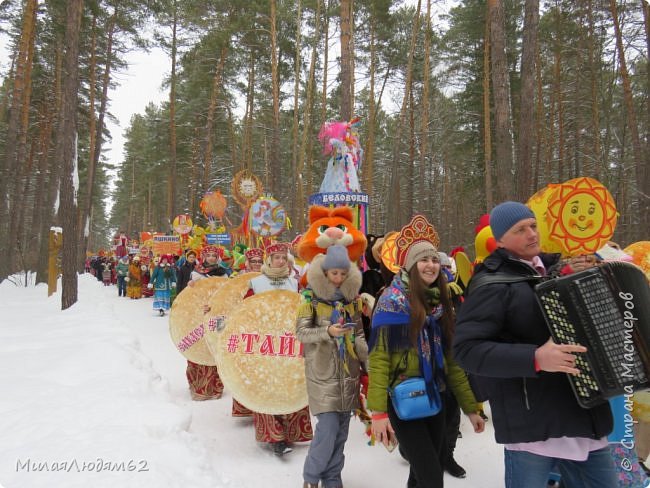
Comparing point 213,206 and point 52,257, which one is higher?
point 213,206

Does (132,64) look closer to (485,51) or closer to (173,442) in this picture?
(485,51)

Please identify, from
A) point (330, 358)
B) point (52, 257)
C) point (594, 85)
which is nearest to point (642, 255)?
point (330, 358)

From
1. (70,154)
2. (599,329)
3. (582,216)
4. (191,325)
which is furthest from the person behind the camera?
(70,154)

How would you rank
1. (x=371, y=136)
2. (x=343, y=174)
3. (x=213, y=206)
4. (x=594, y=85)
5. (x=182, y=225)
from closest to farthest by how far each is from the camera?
1. (x=343, y=174)
2. (x=594, y=85)
3. (x=213, y=206)
4. (x=182, y=225)
5. (x=371, y=136)

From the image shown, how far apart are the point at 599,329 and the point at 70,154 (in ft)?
42.2

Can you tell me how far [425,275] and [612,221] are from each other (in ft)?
4.57

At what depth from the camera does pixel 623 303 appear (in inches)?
63.5

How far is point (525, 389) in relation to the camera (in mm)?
1736

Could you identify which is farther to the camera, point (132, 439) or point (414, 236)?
point (132, 439)

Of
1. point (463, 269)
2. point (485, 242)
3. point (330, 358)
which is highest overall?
point (485, 242)

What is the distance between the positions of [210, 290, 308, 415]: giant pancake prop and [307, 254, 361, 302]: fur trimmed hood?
34.5 inches

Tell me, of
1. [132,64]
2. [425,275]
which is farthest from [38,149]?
[425,275]

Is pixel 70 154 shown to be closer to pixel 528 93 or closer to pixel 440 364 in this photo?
pixel 528 93

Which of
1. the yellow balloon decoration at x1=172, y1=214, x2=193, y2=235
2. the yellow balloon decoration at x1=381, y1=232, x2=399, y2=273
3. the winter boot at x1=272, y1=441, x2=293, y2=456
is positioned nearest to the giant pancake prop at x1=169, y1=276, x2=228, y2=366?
the winter boot at x1=272, y1=441, x2=293, y2=456
